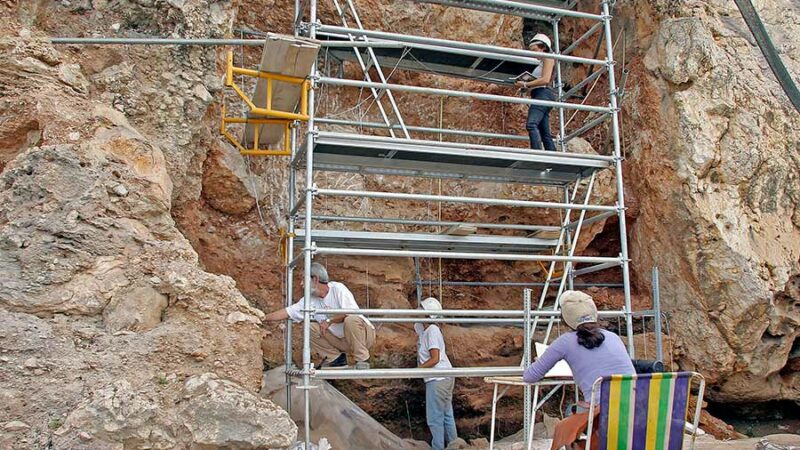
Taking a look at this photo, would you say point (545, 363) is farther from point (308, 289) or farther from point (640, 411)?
point (308, 289)

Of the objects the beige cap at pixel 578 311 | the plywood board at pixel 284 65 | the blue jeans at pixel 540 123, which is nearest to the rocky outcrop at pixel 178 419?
the beige cap at pixel 578 311

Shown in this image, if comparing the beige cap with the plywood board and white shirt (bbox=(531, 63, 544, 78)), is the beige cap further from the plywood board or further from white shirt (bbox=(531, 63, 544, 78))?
white shirt (bbox=(531, 63, 544, 78))

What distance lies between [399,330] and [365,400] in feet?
2.61

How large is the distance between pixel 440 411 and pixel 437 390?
18cm

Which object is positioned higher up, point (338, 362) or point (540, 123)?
point (540, 123)

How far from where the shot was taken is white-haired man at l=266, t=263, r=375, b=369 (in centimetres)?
603

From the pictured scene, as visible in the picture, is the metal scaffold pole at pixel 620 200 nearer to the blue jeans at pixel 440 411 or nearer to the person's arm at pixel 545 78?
the person's arm at pixel 545 78

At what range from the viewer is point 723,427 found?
693 centimetres

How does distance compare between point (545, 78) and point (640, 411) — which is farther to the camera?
point (545, 78)

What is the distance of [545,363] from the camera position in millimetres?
4055

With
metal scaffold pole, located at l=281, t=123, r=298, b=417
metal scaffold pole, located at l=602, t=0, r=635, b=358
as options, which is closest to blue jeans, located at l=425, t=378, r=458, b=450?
metal scaffold pole, located at l=281, t=123, r=298, b=417

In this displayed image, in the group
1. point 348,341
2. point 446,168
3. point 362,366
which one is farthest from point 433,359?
point 446,168

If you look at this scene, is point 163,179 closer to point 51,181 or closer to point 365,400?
point 51,181

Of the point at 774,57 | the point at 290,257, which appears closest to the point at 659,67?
the point at 774,57
